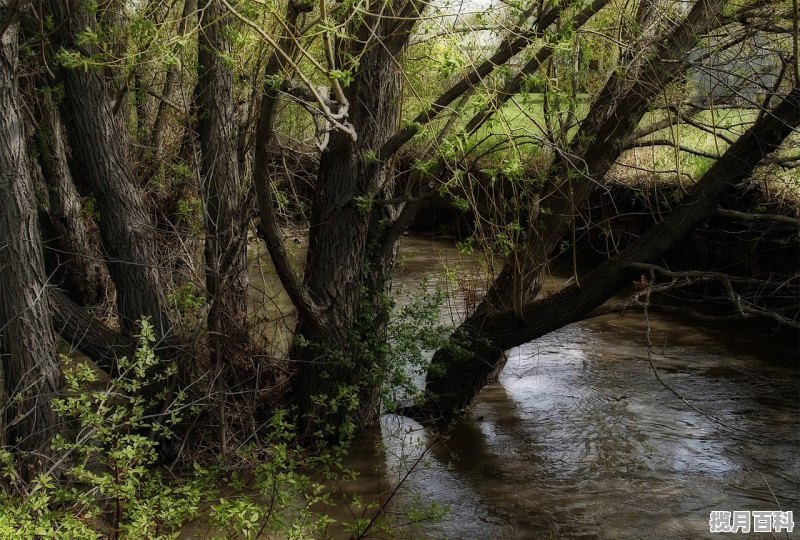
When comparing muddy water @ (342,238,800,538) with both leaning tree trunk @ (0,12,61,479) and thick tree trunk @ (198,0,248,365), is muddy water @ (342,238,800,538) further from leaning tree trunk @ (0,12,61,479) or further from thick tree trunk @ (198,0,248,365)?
leaning tree trunk @ (0,12,61,479)

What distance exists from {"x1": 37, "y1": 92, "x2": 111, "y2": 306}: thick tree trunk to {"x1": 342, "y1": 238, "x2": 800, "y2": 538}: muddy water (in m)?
4.19

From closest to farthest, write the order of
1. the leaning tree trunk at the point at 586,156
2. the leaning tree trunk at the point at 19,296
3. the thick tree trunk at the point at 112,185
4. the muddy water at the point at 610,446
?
1. the leaning tree trunk at the point at 19,296
2. the muddy water at the point at 610,446
3. the leaning tree trunk at the point at 586,156
4. the thick tree trunk at the point at 112,185

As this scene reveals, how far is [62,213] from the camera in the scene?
9.55 meters

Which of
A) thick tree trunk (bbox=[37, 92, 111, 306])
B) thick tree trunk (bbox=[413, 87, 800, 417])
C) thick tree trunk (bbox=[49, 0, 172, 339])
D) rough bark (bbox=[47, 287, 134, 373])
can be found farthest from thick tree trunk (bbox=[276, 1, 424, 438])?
thick tree trunk (bbox=[37, 92, 111, 306])

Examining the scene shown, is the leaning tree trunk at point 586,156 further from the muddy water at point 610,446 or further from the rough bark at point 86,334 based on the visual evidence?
the rough bark at point 86,334

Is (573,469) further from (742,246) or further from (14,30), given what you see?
(14,30)

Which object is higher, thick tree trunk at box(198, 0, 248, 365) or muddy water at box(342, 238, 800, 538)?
thick tree trunk at box(198, 0, 248, 365)

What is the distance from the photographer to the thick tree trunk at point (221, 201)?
6.86 meters

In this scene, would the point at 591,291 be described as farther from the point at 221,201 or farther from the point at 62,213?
the point at 62,213

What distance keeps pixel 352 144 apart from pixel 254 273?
19.0 ft

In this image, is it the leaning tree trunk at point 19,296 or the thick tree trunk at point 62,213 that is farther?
the thick tree trunk at point 62,213

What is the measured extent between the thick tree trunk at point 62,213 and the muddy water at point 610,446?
4192mm

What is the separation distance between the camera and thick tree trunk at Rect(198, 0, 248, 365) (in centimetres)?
686

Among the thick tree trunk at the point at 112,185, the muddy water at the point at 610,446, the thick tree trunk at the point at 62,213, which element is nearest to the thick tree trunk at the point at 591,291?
the muddy water at the point at 610,446
